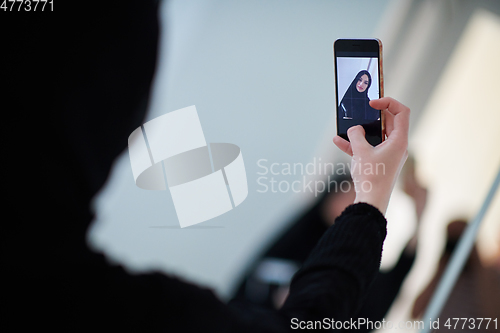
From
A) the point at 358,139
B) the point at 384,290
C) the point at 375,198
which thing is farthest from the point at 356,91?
the point at 384,290

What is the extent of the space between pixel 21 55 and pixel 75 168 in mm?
98

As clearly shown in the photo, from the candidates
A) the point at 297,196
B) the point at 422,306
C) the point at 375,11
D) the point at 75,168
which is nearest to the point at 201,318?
the point at 75,168

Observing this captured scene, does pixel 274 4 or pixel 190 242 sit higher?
pixel 274 4

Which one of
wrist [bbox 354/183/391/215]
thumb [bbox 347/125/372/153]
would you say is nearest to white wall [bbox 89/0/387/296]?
thumb [bbox 347/125/372/153]

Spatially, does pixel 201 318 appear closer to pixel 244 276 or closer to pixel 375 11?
pixel 244 276

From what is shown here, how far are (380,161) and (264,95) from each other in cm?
27

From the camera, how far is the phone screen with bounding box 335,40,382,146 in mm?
540

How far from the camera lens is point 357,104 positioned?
0.54 m

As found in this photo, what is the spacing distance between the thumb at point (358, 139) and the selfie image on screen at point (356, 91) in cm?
3

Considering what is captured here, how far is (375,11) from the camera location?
669mm

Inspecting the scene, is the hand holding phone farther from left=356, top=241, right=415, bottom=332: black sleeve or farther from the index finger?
left=356, top=241, right=415, bottom=332: black sleeve

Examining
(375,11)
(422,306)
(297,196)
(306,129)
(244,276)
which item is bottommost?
(422,306)

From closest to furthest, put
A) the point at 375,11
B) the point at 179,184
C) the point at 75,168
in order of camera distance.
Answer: the point at 75,168
the point at 179,184
the point at 375,11

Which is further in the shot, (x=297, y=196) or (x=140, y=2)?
(x=297, y=196)
